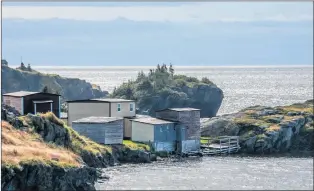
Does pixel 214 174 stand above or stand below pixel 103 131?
below

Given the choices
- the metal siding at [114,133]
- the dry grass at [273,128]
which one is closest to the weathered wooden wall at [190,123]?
the dry grass at [273,128]

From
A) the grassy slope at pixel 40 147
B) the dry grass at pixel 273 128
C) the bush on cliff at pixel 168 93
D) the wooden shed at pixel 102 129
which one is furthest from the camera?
the bush on cliff at pixel 168 93

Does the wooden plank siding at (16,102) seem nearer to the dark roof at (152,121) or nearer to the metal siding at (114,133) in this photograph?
the metal siding at (114,133)

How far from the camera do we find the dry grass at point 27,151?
47.0 meters

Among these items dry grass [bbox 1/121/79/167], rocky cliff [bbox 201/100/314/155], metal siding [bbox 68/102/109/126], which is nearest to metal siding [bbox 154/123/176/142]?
metal siding [bbox 68/102/109/126]

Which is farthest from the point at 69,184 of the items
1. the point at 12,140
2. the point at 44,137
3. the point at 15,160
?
the point at 44,137

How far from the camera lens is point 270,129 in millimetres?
79875

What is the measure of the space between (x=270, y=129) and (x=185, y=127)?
9695 mm

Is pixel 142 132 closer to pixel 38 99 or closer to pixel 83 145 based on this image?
pixel 38 99

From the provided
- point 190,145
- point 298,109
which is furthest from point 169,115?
point 298,109

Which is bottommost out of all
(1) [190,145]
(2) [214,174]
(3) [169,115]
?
(1) [190,145]

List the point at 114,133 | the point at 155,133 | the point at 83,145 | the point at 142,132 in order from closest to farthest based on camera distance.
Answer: the point at 83,145 → the point at 114,133 → the point at 155,133 → the point at 142,132

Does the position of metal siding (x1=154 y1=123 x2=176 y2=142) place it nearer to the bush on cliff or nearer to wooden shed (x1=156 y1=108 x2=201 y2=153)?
wooden shed (x1=156 y1=108 x2=201 y2=153)

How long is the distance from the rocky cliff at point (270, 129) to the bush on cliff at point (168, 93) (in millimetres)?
29601
